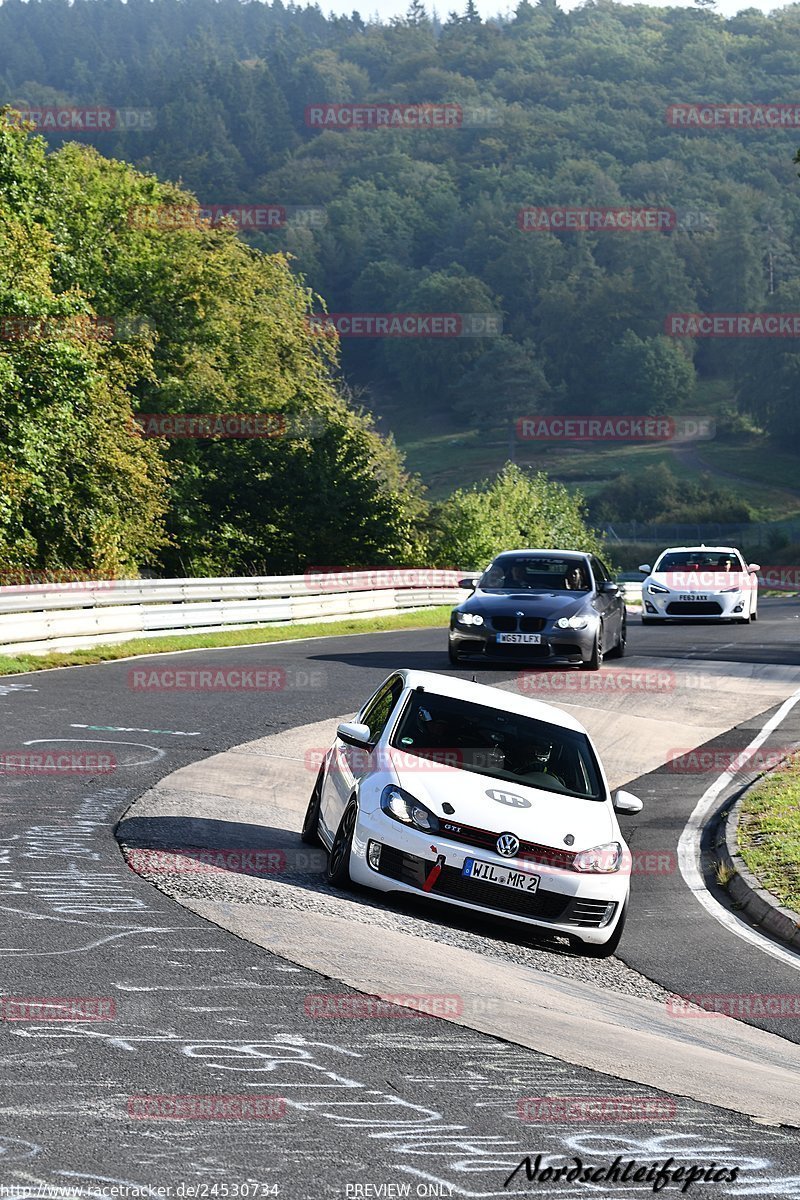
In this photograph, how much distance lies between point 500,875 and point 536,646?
12035 millimetres

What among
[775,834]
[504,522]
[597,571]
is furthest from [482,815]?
[504,522]

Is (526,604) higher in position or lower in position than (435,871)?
lower

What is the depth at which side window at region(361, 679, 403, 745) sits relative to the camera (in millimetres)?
9953

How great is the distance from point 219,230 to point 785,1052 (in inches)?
2047

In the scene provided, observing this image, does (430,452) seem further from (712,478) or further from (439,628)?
(439,628)

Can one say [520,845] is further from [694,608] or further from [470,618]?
Answer: [694,608]

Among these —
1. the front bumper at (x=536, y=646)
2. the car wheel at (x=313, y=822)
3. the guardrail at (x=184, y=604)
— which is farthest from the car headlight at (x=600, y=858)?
the guardrail at (x=184, y=604)

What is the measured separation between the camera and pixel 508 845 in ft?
29.2

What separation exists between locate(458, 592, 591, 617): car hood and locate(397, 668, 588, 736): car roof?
1037 cm

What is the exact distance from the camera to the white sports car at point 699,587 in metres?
31.2

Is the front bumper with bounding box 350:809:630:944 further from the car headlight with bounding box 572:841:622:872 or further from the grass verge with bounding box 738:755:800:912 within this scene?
the grass verge with bounding box 738:755:800:912

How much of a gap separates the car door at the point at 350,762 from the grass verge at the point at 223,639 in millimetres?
10316

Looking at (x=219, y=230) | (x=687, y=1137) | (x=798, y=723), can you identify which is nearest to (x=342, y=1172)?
(x=687, y=1137)

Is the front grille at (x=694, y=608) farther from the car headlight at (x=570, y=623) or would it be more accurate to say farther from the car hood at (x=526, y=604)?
the car headlight at (x=570, y=623)
